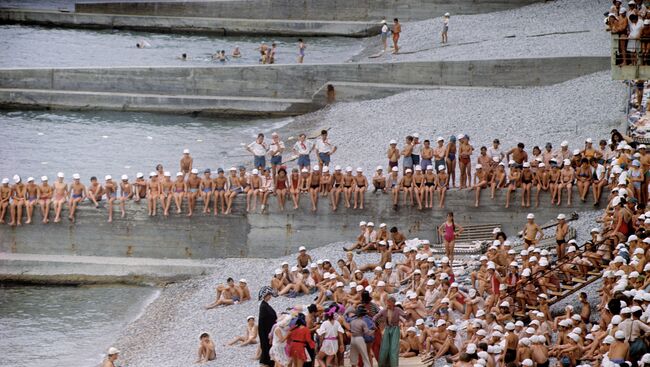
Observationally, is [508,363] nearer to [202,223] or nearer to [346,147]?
[202,223]

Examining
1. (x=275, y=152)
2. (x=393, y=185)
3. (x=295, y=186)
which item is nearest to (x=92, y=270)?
(x=295, y=186)

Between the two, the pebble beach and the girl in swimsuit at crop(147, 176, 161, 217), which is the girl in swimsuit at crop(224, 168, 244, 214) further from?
the girl in swimsuit at crop(147, 176, 161, 217)

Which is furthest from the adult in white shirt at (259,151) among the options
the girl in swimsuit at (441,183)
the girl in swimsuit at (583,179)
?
the girl in swimsuit at (583,179)

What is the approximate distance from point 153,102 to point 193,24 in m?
14.4

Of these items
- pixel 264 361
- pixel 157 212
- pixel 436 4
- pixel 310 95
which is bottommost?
pixel 264 361

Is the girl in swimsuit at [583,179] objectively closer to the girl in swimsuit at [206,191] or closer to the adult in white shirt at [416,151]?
the adult in white shirt at [416,151]

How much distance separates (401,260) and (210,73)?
1934 centimetres

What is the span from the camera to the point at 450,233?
1291 inches

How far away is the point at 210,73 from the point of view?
51.5 metres

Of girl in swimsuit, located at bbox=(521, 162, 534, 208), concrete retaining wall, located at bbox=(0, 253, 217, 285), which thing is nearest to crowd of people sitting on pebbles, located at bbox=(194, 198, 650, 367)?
girl in swimsuit, located at bbox=(521, 162, 534, 208)

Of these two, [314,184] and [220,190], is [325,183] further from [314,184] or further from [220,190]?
[220,190]

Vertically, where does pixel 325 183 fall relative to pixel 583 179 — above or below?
below

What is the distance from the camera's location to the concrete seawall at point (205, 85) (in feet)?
163

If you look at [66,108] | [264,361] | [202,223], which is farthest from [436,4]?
[264,361]
